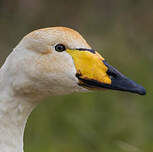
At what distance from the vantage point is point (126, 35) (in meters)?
8.64

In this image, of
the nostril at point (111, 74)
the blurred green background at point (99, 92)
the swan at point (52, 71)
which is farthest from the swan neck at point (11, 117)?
the blurred green background at point (99, 92)

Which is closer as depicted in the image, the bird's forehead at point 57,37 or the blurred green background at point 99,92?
the bird's forehead at point 57,37

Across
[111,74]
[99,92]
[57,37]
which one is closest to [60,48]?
[57,37]

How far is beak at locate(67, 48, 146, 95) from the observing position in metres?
3.51

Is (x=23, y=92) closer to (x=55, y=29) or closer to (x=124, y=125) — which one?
(x=55, y=29)

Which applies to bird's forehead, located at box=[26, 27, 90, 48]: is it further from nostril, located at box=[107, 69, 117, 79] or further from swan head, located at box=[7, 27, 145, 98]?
nostril, located at box=[107, 69, 117, 79]

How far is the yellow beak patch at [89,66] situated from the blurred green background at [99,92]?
1.80 metres

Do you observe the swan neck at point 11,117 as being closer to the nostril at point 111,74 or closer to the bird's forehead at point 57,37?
the bird's forehead at point 57,37

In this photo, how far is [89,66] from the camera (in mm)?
3555

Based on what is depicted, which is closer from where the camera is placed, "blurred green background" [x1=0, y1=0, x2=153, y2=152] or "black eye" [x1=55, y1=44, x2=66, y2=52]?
"black eye" [x1=55, y1=44, x2=66, y2=52]

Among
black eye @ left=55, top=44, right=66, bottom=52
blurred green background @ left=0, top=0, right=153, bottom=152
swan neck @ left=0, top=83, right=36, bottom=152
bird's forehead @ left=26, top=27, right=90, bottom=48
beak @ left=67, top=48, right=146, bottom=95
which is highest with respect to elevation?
bird's forehead @ left=26, top=27, right=90, bottom=48

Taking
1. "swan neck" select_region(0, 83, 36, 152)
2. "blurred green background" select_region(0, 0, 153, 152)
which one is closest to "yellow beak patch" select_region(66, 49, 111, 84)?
"swan neck" select_region(0, 83, 36, 152)

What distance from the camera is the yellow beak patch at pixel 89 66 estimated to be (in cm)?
353

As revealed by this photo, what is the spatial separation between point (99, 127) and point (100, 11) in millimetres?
3648
